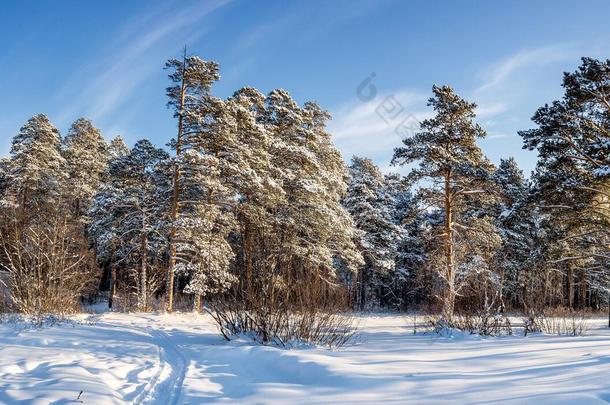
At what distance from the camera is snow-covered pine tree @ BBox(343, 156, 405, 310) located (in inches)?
1169

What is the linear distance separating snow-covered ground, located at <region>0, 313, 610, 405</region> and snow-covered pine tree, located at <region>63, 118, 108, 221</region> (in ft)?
84.2

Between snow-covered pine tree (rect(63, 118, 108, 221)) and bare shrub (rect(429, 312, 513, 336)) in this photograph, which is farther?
snow-covered pine tree (rect(63, 118, 108, 221))

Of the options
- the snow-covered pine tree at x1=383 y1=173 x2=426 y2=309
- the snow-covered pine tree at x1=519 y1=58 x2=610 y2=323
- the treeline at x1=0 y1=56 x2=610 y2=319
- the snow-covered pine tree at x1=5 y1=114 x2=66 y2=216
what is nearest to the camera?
the treeline at x1=0 y1=56 x2=610 y2=319

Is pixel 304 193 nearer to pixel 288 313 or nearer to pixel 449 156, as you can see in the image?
pixel 449 156

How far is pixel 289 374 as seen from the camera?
243 inches

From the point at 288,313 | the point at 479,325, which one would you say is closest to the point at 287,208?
the point at 479,325

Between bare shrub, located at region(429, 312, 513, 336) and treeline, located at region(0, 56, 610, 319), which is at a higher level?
treeline, located at region(0, 56, 610, 319)

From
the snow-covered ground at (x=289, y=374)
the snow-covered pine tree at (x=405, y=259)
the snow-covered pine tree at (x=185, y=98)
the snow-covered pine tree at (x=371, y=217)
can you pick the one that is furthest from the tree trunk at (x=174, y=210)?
the snow-covered pine tree at (x=405, y=259)

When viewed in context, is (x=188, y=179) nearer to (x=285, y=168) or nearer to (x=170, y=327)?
(x=285, y=168)

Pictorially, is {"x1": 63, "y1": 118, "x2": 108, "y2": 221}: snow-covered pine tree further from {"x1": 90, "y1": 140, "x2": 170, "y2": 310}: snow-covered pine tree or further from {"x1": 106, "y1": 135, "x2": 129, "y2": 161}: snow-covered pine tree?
{"x1": 90, "y1": 140, "x2": 170, "y2": 310}: snow-covered pine tree

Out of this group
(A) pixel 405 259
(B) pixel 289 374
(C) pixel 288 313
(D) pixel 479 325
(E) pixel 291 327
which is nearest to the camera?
(B) pixel 289 374

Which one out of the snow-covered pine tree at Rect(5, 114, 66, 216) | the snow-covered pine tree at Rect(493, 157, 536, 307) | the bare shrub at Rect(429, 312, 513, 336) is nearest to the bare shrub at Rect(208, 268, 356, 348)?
the bare shrub at Rect(429, 312, 513, 336)

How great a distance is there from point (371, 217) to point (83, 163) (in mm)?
22929

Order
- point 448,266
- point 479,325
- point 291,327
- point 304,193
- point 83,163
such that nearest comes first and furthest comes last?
point 291,327 < point 479,325 < point 448,266 < point 304,193 < point 83,163
